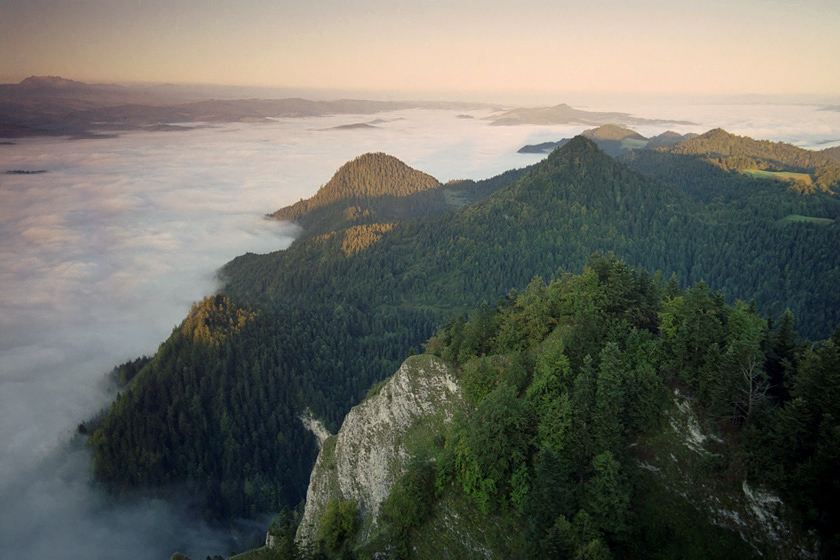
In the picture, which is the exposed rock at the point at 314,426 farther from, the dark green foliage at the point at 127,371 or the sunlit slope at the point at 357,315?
the dark green foliage at the point at 127,371

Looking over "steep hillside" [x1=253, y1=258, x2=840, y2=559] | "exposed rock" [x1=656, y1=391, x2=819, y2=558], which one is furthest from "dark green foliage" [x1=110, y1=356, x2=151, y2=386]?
"exposed rock" [x1=656, y1=391, x2=819, y2=558]

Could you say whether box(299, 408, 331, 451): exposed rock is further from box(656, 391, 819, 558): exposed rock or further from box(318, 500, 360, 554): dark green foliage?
box(656, 391, 819, 558): exposed rock

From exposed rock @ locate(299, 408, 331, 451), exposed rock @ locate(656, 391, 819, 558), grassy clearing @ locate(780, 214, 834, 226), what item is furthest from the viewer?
grassy clearing @ locate(780, 214, 834, 226)

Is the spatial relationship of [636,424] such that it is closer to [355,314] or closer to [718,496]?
[718,496]

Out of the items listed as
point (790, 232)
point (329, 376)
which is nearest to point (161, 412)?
point (329, 376)

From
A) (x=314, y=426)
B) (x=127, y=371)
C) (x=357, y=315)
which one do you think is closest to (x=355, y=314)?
(x=357, y=315)

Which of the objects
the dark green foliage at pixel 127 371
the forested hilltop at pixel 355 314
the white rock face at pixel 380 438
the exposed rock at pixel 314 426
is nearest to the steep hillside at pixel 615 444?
the white rock face at pixel 380 438
